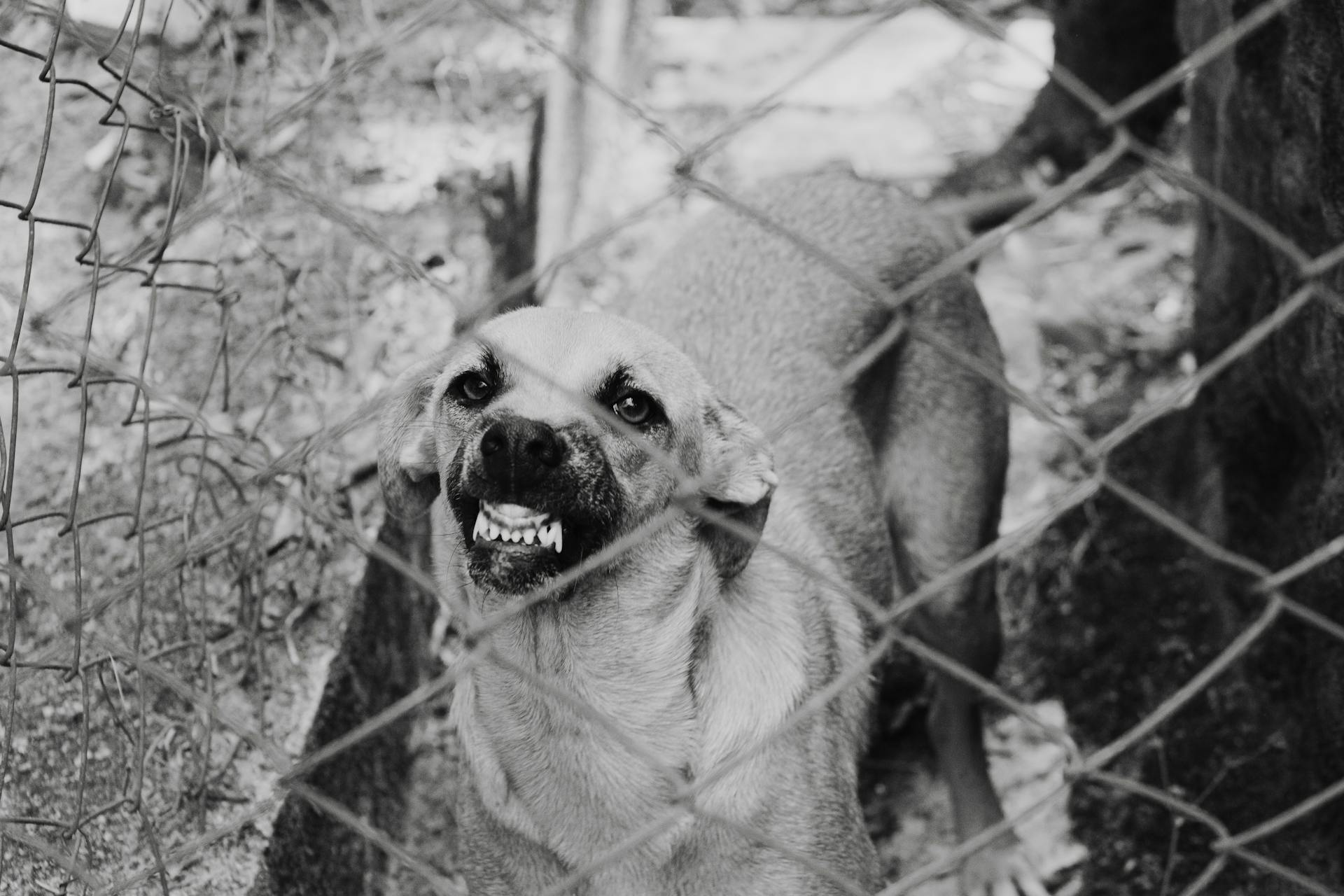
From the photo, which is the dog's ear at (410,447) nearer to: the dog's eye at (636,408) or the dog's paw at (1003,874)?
the dog's eye at (636,408)

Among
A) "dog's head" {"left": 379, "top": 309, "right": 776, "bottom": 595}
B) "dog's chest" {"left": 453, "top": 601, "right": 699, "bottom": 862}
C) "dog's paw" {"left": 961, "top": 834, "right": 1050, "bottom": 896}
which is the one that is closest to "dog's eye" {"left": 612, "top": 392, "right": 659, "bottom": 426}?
"dog's head" {"left": 379, "top": 309, "right": 776, "bottom": 595}

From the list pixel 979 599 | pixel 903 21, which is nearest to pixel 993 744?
pixel 979 599

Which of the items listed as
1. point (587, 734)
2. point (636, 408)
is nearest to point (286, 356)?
point (636, 408)

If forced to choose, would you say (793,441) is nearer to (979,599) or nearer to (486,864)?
(979,599)

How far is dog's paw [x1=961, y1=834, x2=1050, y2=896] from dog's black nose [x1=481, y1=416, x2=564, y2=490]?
7.87ft

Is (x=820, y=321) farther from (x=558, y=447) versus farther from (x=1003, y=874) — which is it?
(x=1003, y=874)

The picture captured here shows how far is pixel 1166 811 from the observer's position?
430cm

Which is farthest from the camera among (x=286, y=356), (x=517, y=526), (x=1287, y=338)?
(x=286, y=356)

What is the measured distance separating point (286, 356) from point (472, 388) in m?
1.79

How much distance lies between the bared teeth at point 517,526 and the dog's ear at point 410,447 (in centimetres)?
53

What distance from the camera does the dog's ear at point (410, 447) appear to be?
3.32 m

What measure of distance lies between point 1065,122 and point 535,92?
9.08 feet

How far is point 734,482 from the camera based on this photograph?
3.10 metres

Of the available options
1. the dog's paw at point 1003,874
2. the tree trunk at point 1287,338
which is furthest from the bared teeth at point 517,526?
the dog's paw at point 1003,874
